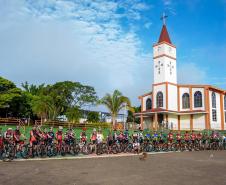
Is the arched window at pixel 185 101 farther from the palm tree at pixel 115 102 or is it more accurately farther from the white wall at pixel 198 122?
the palm tree at pixel 115 102

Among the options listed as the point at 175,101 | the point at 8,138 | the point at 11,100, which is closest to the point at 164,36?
the point at 175,101

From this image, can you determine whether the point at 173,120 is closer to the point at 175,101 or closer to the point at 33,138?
the point at 175,101

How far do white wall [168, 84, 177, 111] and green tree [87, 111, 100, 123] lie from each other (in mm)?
11390

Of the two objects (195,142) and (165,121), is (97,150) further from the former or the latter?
(165,121)

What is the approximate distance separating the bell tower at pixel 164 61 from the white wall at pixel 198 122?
22.3ft

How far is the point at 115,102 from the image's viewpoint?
38.8 m

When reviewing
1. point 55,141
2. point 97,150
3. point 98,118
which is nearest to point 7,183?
point 55,141

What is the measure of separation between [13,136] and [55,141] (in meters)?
3.06

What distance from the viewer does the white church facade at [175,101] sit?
41438mm

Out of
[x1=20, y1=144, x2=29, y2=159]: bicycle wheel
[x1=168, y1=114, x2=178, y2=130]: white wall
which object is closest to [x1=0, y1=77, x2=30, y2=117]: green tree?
[x1=168, y1=114, x2=178, y2=130]: white wall

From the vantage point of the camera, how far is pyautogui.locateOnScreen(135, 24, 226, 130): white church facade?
136 ft

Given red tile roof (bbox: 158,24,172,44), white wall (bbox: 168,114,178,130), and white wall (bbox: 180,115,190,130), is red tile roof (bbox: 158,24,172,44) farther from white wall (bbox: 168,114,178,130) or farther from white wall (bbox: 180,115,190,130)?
white wall (bbox: 180,115,190,130)

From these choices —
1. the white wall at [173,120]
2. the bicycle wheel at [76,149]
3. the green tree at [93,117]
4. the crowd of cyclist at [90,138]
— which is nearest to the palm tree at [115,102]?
the green tree at [93,117]

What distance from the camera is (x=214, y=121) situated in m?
42.3
